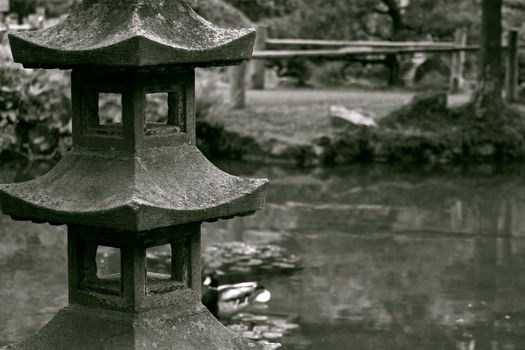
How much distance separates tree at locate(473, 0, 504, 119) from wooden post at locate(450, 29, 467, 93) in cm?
264

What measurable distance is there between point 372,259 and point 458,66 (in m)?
10.1

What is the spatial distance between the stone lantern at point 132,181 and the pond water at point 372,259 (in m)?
3.73

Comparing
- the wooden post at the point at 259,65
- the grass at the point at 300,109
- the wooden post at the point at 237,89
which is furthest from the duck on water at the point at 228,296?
the wooden post at the point at 259,65

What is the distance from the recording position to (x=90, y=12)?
6004 millimetres

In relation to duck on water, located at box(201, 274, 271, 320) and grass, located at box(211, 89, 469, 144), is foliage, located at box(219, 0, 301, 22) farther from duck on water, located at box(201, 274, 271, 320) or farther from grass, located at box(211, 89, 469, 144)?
duck on water, located at box(201, 274, 271, 320)

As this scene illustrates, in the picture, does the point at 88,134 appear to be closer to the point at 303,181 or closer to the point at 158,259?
the point at 158,259

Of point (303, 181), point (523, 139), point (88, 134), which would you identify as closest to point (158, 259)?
point (303, 181)

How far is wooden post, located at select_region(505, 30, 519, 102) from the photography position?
813 inches

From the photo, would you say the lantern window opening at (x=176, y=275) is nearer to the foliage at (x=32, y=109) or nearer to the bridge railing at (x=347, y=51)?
the foliage at (x=32, y=109)

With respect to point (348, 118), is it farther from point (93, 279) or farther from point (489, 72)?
point (93, 279)

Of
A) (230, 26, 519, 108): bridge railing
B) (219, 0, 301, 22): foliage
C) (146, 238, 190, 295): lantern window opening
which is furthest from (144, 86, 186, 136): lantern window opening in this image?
(219, 0, 301, 22): foliage

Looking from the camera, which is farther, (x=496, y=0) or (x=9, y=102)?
(x=496, y=0)

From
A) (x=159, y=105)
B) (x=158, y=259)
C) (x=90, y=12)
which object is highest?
(x=90, y=12)

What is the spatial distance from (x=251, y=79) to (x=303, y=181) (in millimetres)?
5595
